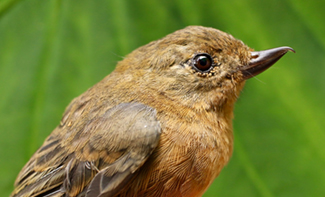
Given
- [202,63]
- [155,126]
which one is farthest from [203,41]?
[155,126]

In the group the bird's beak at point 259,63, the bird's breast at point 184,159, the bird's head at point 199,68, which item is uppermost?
the bird's head at point 199,68

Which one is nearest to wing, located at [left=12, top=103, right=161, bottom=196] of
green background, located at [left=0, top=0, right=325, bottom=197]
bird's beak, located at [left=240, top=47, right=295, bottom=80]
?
bird's beak, located at [left=240, top=47, right=295, bottom=80]

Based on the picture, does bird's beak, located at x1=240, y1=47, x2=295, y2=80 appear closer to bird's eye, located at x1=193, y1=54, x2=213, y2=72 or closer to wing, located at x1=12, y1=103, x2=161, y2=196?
bird's eye, located at x1=193, y1=54, x2=213, y2=72

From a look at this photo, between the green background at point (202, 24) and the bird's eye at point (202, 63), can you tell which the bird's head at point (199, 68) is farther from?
the green background at point (202, 24)

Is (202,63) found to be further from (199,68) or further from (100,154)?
(100,154)

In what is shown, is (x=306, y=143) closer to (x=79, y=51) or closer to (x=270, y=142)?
(x=270, y=142)

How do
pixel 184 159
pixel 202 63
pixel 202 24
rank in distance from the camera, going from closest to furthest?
1. pixel 184 159
2. pixel 202 63
3. pixel 202 24

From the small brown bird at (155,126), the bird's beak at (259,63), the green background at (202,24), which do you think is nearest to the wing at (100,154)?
the small brown bird at (155,126)
